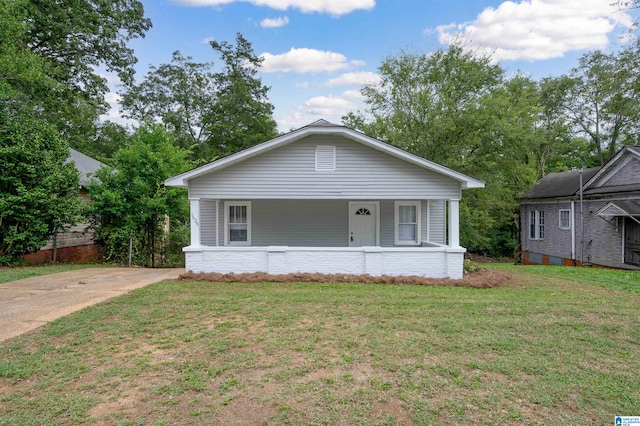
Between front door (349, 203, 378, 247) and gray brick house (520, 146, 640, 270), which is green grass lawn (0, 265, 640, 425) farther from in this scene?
gray brick house (520, 146, 640, 270)

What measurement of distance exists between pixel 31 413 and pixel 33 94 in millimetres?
14412

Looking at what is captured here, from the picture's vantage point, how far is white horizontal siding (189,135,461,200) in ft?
31.2

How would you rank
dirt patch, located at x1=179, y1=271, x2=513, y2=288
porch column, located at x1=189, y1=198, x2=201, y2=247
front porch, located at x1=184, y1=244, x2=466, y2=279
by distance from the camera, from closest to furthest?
Result: 1. dirt patch, located at x1=179, y1=271, x2=513, y2=288
2. front porch, located at x1=184, y1=244, x2=466, y2=279
3. porch column, located at x1=189, y1=198, x2=201, y2=247

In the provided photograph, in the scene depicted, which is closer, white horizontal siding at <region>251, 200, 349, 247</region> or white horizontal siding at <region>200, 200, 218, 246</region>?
white horizontal siding at <region>251, 200, 349, 247</region>

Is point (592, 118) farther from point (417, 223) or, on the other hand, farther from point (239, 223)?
point (239, 223)

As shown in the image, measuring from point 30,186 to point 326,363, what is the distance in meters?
11.9

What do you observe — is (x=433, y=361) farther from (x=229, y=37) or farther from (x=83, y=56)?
(x=229, y=37)

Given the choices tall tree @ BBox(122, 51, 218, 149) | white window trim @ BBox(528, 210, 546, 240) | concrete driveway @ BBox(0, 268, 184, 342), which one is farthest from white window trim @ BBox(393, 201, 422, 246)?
tall tree @ BBox(122, 51, 218, 149)

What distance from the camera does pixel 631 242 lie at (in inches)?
570

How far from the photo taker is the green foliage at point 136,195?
11.6m

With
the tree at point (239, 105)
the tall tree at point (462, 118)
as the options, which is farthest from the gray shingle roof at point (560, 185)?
the tree at point (239, 105)

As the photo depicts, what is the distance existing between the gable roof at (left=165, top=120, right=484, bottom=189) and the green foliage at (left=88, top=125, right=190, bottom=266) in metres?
2.66

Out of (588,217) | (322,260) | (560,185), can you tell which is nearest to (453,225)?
(322,260)

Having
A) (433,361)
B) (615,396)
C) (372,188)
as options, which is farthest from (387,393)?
(372,188)
